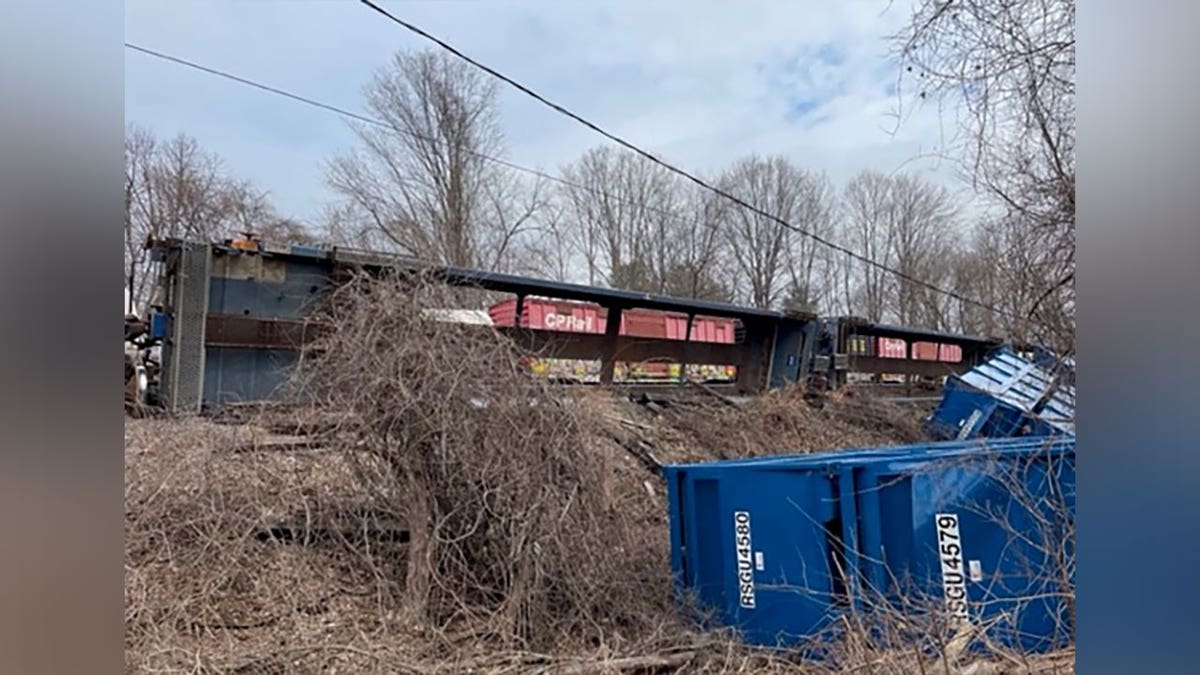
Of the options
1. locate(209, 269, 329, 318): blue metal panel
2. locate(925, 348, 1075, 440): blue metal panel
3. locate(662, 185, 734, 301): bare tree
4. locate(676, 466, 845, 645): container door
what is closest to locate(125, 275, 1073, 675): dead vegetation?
locate(676, 466, 845, 645): container door

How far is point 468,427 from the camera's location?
3883mm

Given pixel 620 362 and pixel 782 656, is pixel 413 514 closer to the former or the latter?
pixel 782 656

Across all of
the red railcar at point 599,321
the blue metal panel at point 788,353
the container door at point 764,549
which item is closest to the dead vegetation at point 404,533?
the container door at point 764,549

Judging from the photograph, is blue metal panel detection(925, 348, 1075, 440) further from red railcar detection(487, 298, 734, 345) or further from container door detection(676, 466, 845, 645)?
container door detection(676, 466, 845, 645)

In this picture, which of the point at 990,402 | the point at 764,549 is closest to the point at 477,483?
the point at 764,549

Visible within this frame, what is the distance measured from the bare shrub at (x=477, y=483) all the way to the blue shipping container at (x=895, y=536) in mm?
677

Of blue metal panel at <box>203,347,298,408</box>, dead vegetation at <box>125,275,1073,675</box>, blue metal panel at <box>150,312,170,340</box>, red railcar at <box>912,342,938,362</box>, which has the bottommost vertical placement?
dead vegetation at <box>125,275,1073,675</box>

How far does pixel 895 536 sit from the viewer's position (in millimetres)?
3150

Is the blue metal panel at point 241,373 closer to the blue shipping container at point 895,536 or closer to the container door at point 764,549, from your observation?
the container door at point 764,549

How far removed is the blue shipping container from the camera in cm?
290

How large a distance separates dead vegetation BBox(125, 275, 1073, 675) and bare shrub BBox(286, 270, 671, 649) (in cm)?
1

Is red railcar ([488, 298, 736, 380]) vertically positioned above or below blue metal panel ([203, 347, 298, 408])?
above
